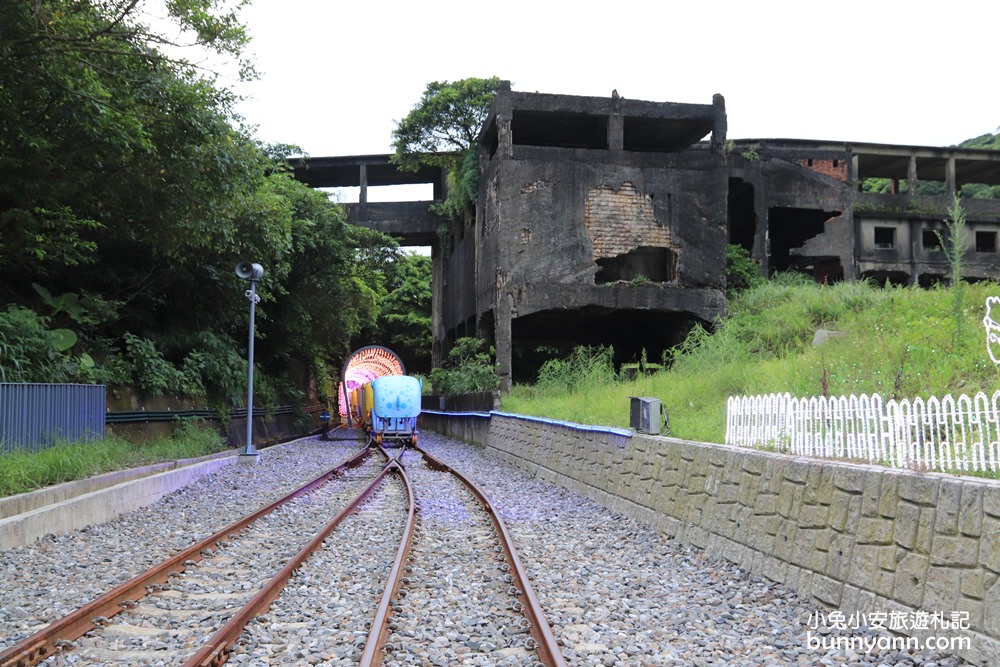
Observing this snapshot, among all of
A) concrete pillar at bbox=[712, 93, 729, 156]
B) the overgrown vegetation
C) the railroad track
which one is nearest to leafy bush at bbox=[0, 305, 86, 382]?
the railroad track

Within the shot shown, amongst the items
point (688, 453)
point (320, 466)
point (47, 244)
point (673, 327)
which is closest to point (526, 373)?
point (673, 327)

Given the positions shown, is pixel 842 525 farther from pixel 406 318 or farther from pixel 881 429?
pixel 406 318

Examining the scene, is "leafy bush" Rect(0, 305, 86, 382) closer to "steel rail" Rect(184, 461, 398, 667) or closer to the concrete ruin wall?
"steel rail" Rect(184, 461, 398, 667)

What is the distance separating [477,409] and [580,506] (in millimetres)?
13130

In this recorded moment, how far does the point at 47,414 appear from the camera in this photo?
437 inches

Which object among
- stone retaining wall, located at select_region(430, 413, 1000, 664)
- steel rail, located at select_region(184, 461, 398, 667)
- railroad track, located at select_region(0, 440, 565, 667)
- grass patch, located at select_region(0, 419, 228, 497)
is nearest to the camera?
stone retaining wall, located at select_region(430, 413, 1000, 664)

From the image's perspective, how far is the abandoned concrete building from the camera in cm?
2353

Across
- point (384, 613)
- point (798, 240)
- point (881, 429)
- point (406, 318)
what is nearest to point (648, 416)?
point (881, 429)

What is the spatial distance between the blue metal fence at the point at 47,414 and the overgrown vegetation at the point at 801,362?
8.64 m

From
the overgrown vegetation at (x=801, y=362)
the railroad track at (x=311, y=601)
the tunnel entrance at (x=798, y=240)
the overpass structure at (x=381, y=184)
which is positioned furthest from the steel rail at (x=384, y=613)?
the overpass structure at (x=381, y=184)

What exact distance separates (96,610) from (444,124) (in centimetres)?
3250

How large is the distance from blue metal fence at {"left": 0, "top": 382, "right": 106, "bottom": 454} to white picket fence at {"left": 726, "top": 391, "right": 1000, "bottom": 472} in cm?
933

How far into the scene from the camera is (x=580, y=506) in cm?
1138

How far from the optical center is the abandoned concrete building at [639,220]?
2353 cm
